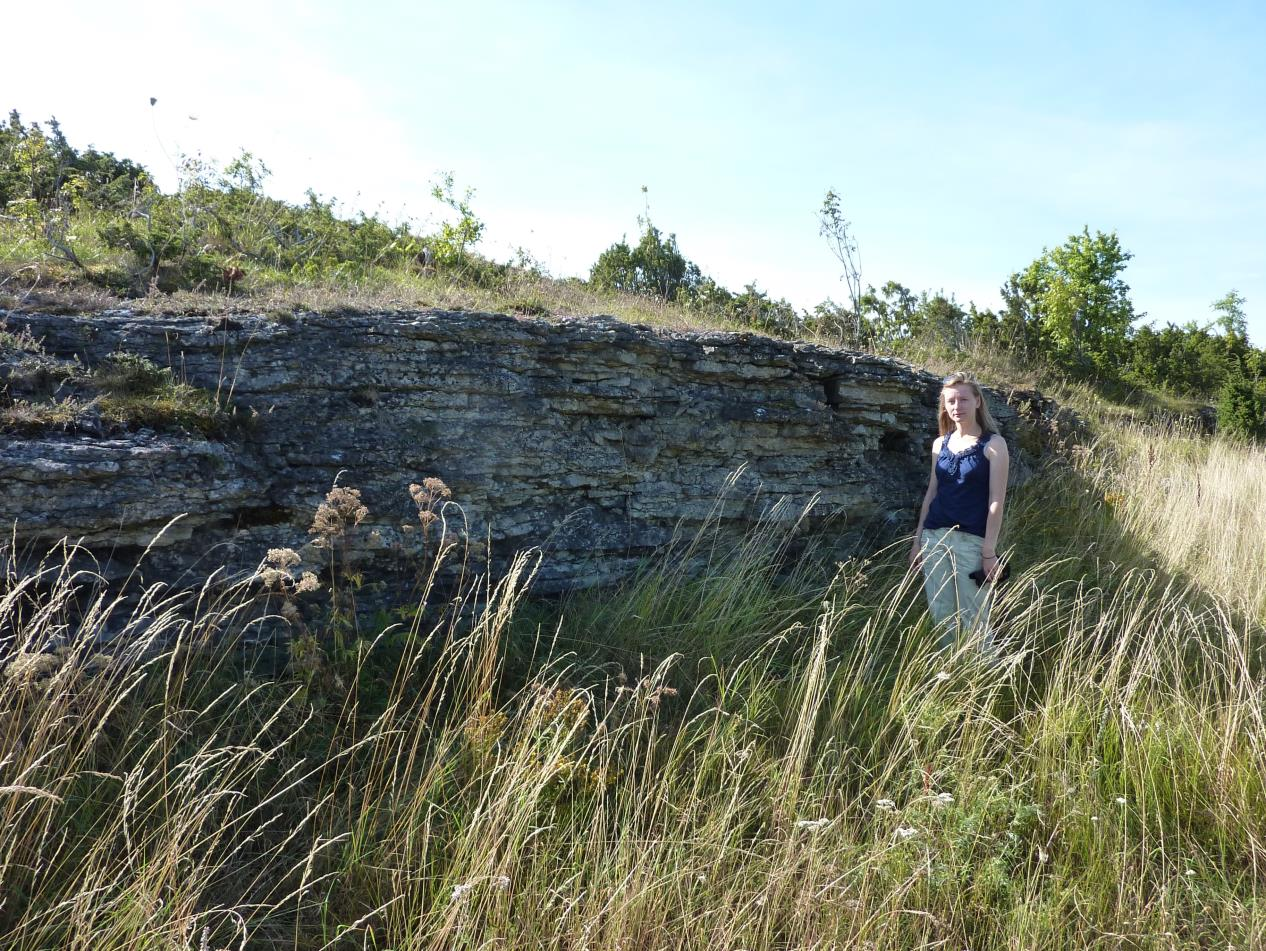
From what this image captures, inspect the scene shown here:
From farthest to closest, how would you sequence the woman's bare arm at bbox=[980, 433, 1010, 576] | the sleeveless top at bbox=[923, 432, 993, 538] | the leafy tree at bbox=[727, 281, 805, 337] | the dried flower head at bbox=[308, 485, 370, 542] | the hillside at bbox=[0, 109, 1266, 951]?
the leafy tree at bbox=[727, 281, 805, 337] < the sleeveless top at bbox=[923, 432, 993, 538] < the woman's bare arm at bbox=[980, 433, 1010, 576] < the dried flower head at bbox=[308, 485, 370, 542] < the hillside at bbox=[0, 109, 1266, 951]

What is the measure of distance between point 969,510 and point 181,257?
5607mm

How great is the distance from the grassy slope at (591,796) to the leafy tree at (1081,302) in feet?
43.3

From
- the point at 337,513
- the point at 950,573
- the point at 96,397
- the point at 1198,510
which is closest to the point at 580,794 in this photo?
the point at 337,513

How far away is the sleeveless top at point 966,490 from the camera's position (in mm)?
4922

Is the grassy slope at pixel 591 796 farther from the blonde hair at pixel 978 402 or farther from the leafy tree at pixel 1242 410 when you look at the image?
the leafy tree at pixel 1242 410

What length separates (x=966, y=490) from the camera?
16.3 ft

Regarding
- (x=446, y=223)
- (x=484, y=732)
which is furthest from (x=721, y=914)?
(x=446, y=223)

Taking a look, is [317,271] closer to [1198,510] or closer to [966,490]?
[966,490]

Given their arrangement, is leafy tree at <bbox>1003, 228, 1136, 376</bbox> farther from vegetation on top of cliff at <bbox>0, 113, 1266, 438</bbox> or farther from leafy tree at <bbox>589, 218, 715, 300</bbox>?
Answer: leafy tree at <bbox>589, 218, 715, 300</bbox>

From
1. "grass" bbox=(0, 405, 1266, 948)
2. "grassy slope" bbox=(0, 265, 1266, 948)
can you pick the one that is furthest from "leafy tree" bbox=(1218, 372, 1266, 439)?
"grass" bbox=(0, 405, 1266, 948)

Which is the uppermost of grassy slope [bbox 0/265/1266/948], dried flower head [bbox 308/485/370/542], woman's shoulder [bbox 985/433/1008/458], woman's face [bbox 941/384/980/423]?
woman's face [bbox 941/384/980/423]

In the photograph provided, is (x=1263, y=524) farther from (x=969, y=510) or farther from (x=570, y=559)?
(x=570, y=559)

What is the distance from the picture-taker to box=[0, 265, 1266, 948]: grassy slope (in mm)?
2617

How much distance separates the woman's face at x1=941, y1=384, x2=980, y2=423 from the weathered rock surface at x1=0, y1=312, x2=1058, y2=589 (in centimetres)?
122
